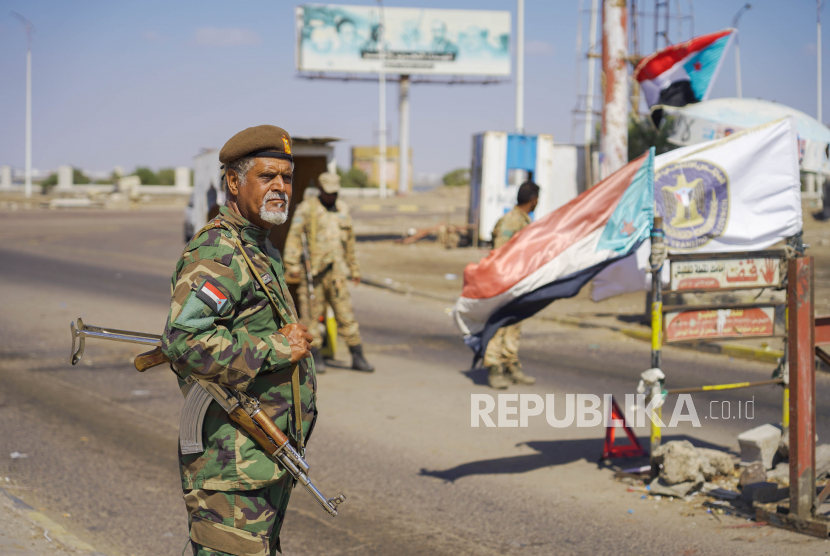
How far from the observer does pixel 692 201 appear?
5254mm

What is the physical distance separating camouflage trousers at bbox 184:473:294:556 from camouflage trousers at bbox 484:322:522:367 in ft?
17.3

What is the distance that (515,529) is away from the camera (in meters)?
4.40

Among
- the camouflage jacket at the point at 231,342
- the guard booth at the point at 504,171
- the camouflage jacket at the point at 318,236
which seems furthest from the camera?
the guard booth at the point at 504,171

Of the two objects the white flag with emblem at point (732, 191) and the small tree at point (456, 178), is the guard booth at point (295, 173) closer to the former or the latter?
the white flag with emblem at point (732, 191)

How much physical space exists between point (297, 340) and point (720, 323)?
139 inches

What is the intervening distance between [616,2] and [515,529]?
10.1m

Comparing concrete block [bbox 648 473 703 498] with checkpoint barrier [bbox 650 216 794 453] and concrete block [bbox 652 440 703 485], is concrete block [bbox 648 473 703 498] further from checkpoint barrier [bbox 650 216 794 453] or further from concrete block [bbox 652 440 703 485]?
checkpoint barrier [bbox 650 216 794 453]

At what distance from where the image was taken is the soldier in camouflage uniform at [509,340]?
24.5ft

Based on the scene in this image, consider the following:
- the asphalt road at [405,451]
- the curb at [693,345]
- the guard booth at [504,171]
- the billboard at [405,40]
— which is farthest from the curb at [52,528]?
the billboard at [405,40]

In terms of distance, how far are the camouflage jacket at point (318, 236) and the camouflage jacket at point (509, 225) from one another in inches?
64.0

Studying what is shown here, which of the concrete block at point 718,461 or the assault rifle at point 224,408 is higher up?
the assault rifle at point 224,408

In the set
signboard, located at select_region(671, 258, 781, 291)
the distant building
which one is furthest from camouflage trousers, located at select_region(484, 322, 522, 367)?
the distant building

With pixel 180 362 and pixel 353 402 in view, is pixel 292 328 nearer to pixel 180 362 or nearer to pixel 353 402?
pixel 180 362

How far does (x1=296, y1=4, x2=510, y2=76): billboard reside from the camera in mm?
53969
